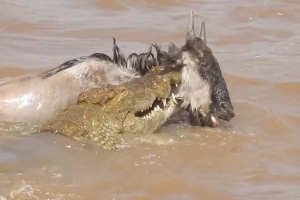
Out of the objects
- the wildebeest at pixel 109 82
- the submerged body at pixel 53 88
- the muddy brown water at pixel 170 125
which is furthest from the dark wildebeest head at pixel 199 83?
the submerged body at pixel 53 88

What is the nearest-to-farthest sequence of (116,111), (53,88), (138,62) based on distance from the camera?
(116,111) < (53,88) < (138,62)

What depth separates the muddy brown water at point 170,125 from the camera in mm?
4414

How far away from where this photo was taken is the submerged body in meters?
5.26

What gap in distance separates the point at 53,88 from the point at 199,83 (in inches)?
39.3

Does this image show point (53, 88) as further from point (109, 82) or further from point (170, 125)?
point (170, 125)

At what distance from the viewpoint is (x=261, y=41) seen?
8133 mm

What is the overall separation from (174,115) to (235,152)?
649mm

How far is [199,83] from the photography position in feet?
17.5

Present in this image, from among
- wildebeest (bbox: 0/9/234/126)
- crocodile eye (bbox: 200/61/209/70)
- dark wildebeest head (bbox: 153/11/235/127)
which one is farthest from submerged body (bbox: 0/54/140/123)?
crocodile eye (bbox: 200/61/209/70)

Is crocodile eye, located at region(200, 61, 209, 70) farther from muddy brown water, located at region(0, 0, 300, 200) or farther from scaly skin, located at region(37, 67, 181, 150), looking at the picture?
muddy brown water, located at region(0, 0, 300, 200)

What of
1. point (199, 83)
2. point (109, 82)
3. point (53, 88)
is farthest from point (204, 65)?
point (53, 88)

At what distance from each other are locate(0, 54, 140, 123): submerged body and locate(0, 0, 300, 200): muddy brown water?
18 centimetres

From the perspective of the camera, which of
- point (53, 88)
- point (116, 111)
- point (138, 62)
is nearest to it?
point (116, 111)

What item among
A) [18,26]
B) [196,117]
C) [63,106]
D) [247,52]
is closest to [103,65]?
[63,106]
